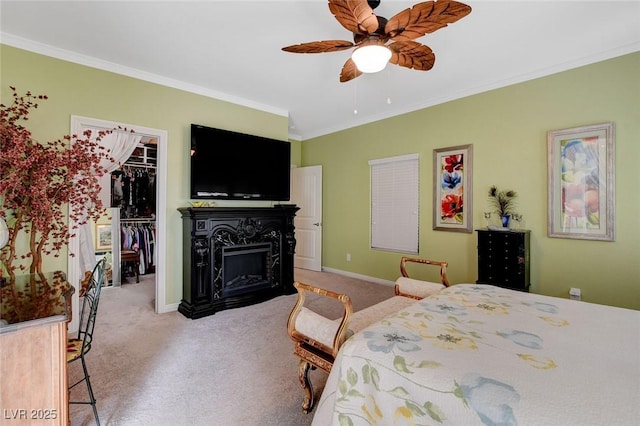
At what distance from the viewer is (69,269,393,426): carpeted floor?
5.57 feet

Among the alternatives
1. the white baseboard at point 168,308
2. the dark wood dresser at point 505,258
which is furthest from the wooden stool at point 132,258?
the dark wood dresser at point 505,258

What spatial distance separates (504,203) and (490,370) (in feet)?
9.21

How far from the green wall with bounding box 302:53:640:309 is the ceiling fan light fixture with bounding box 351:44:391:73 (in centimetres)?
216

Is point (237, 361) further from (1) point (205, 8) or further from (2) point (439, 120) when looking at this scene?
(2) point (439, 120)

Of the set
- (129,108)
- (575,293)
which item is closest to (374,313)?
(575,293)

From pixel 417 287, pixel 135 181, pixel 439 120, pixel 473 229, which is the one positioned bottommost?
pixel 417 287

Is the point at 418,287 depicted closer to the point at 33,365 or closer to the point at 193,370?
the point at 193,370

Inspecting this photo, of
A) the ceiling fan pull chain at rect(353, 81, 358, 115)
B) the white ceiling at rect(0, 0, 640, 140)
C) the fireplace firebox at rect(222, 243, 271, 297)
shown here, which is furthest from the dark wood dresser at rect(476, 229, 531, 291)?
the fireplace firebox at rect(222, 243, 271, 297)

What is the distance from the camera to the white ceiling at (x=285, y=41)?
2.14 m

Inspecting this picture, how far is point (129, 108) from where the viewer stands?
Answer: 3.10 m

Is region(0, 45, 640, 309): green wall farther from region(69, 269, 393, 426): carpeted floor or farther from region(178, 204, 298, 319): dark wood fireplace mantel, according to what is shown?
region(69, 269, 393, 426): carpeted floor

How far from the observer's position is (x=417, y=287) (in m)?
2.32

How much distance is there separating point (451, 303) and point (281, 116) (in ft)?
11.9

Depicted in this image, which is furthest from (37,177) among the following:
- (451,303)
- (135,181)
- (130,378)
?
(135,181)
